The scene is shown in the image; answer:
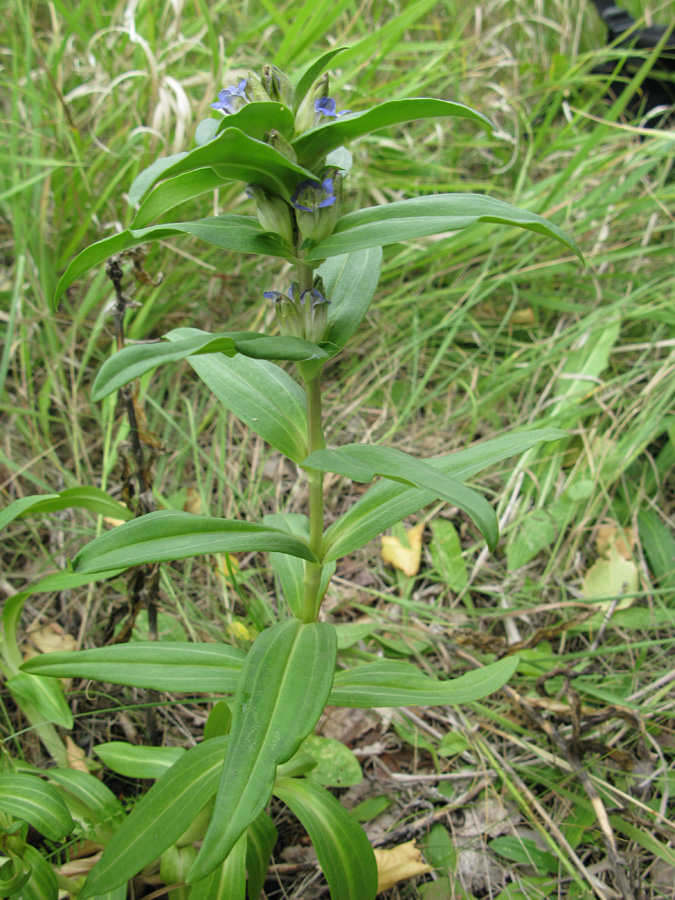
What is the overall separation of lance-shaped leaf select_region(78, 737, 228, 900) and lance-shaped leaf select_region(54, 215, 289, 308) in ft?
2.96

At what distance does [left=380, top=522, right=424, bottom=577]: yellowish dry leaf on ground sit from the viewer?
81.6 inches

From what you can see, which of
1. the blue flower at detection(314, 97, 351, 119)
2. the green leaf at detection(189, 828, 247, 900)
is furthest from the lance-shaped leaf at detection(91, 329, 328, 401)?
the green leaf at detection(189, 828, 247, 900)

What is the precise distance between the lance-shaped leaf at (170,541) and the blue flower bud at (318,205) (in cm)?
53

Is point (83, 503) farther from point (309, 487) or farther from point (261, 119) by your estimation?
point (261, 119)

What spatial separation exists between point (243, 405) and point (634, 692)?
133cm

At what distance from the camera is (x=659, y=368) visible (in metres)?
2.39

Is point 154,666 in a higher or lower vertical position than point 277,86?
lower

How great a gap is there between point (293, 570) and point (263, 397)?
415 mm

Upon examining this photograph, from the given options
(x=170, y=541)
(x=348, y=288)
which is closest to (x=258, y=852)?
(x=170, y=541)

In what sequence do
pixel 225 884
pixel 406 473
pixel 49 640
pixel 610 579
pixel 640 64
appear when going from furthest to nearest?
pixel 640 64, pixel 610 579, pixel 49 640, pixel 225 884, pixel 406 473

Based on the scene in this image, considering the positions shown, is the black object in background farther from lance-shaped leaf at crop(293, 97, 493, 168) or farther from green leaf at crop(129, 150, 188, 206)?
green leaf at crop(129, 150, 188, 206)

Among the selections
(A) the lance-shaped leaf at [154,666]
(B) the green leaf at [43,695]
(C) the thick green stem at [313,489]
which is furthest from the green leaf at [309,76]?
(B) the green leaf at [43,695]

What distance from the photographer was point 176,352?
85cm

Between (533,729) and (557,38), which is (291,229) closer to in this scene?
(533,729)
